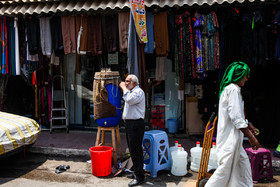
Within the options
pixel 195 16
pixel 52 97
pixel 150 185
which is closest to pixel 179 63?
pixel 195 16

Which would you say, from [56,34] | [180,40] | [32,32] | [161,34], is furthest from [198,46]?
[32,32]

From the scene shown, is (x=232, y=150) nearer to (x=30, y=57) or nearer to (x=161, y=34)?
(x=161, y=34)

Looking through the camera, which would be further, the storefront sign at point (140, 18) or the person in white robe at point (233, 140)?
the storefront sign at point (140, 18)

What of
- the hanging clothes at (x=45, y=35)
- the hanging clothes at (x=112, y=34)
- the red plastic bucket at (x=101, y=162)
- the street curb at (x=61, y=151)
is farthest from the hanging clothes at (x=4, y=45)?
the red plastic bucket at (x=101, y=162)

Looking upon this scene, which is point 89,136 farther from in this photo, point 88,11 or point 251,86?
point 251,86

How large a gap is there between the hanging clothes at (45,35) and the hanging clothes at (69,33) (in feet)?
1.34

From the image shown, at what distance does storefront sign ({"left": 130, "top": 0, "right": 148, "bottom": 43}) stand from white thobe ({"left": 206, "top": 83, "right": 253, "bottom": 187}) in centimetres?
246

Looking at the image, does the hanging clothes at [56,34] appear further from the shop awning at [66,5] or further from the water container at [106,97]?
the water container at [106,97]

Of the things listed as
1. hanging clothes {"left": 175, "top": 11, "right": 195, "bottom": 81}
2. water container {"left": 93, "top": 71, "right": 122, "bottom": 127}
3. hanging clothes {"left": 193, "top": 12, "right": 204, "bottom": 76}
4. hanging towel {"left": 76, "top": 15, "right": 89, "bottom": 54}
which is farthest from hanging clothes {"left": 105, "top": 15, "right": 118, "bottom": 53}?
hanging clothes {"left": 193, "top": 12, "right": 204, "bottom": 76}

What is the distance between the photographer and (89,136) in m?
8.00

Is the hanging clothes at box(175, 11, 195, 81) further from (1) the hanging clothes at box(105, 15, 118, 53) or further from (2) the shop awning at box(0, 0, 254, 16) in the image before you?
(1) the hanging clothes at box(105, 15, 118, 53)

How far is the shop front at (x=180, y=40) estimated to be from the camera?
5988mm

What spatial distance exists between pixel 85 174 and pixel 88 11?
3634mm

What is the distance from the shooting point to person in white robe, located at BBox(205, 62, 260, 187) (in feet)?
12.1
